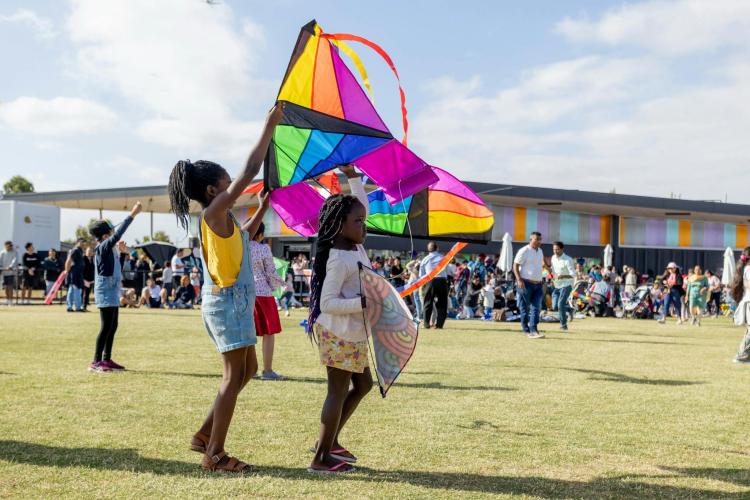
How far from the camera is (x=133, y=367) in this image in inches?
344

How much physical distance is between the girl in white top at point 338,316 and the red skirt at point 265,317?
9.77 ft

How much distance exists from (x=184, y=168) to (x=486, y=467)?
8.79 ft

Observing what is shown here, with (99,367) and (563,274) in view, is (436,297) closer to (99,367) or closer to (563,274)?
(563,274)

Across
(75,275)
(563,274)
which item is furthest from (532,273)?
(75,275)

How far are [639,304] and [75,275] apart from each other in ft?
59.1

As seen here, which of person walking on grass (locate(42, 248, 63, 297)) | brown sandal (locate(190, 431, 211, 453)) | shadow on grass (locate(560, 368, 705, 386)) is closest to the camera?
brown sandal (locate(190, 431, 211, 453))

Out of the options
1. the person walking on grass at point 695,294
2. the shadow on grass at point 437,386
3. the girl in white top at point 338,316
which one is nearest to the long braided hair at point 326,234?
the girl in white top at point 338,316

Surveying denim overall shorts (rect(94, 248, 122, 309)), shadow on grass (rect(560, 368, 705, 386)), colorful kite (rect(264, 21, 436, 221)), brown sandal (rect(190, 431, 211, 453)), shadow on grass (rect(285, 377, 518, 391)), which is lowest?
shadow on grass (rect(285, 377, 518, 391))

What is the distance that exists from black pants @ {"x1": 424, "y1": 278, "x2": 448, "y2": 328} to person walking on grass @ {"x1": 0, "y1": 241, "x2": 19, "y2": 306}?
45.9 ft

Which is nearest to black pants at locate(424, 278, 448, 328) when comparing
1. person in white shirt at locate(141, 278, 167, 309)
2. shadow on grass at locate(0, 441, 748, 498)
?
person in white shirt at locate(141, 278, 167, 309)

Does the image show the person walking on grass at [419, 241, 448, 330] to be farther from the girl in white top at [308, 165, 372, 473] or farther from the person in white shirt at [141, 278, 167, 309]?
the girl in white top at [308, 165, 372, 473]

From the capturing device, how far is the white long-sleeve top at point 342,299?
4.18 m

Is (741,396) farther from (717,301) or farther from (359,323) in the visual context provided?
(717,301)

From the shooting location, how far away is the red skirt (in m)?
7.29
